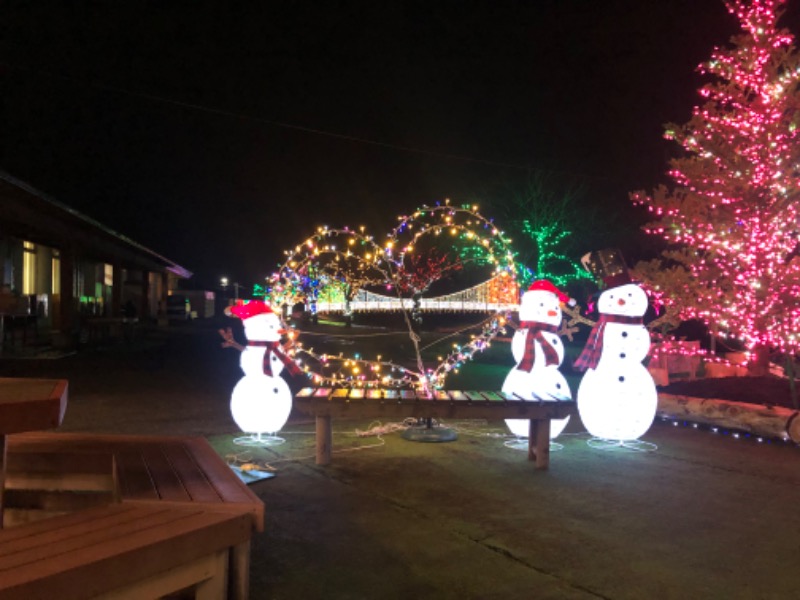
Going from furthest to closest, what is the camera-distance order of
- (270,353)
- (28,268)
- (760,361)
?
(28,268) < (760,361) < (270,353)

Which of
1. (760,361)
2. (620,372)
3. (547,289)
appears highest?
(547,289)

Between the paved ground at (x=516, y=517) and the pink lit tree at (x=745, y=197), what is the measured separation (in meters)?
2.88

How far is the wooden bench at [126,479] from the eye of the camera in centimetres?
301

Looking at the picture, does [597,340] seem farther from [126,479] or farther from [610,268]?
[126,479]

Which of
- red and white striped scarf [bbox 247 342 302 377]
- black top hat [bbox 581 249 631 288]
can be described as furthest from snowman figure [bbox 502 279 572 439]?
red and white striped scarf [bbox 247 342 302 377]

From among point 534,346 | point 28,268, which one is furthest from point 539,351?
point 28,268

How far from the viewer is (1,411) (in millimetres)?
2627

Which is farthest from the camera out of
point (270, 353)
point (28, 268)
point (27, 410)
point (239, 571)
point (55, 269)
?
point (55, 269)

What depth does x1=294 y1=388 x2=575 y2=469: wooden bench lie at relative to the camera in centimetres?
599

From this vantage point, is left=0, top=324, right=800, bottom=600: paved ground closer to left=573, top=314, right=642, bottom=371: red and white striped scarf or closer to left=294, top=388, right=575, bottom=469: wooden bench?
left=294, top=388, right=575, bottom=469: wooden bench

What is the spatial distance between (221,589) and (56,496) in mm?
1973

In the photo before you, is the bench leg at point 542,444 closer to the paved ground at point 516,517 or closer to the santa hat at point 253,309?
the paved ground at point 516,517

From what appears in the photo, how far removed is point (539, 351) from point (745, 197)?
5308 millimetres

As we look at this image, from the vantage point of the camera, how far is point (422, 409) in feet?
20.0
